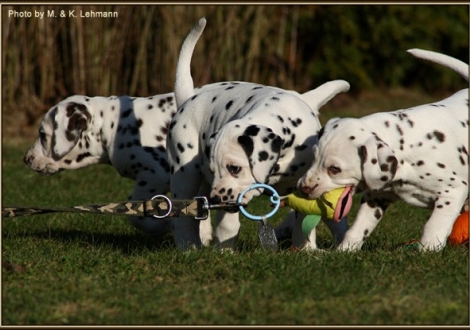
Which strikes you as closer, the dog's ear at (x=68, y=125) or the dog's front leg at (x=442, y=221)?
the dog's front leg at (x=442, y=221)

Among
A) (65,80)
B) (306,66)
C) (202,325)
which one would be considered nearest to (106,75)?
(65,80)

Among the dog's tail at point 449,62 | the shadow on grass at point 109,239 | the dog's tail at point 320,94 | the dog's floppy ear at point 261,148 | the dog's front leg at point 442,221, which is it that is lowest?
the shadow on grass at point 109,239

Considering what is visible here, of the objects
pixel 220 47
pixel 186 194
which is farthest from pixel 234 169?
pixel 220 47

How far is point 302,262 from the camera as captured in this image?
18.4ft

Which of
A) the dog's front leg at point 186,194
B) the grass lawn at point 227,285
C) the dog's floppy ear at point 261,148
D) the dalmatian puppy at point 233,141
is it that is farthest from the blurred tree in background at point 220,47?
the dog's floppy ear at point 261,148

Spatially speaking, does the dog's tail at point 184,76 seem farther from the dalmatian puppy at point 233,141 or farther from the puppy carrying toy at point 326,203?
the puppy carrying toy at point 326,203

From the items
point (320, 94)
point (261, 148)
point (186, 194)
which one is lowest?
point (186, 194)

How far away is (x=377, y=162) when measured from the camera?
585cm

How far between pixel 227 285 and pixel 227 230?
1.18 m

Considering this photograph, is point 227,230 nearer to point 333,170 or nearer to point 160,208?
point 160,208

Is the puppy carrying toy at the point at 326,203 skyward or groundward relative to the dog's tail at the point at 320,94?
groundward

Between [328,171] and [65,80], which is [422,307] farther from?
[65,80]

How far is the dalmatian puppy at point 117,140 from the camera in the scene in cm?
773

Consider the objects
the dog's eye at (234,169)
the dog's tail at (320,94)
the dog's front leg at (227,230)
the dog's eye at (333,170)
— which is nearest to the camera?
the dog's eye at (234,169)
